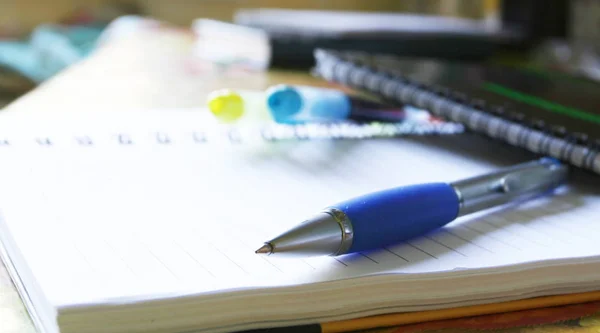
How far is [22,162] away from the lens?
0.43 meters

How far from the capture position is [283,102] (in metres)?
0.58

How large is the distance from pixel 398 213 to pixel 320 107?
10.6 inches

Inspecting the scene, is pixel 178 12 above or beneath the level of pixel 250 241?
above

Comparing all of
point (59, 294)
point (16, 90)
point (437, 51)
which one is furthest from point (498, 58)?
point (59, 294)

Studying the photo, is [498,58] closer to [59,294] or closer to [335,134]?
[335,134]

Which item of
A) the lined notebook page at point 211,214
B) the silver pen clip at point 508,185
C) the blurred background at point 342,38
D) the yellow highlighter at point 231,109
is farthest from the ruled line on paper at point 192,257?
the blurred background at point 342,38

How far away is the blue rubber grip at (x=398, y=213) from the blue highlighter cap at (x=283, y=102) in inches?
9.0

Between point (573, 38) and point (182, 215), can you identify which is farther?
point (573, 38)

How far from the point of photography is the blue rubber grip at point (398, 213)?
32 centimetres

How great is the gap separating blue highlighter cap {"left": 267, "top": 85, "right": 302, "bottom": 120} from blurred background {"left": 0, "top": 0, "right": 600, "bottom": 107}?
0.27 meters

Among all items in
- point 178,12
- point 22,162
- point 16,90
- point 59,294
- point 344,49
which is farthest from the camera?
point 178,12

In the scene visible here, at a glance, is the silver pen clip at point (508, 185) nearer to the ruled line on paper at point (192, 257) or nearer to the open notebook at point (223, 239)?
the open notebook at point (223, 239)

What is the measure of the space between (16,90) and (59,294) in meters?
0.80

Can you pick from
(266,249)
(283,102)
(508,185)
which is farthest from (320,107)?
(266,249)
